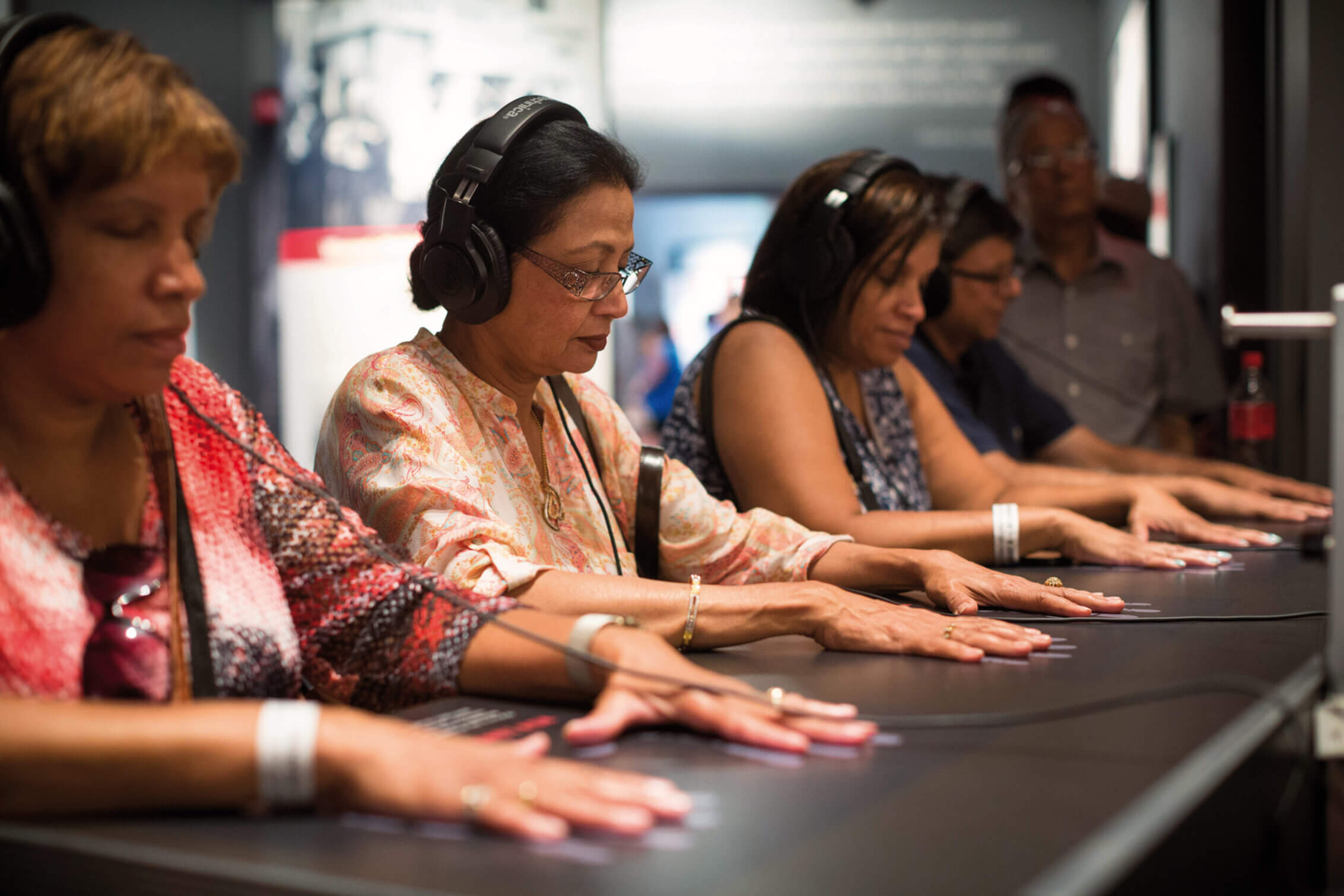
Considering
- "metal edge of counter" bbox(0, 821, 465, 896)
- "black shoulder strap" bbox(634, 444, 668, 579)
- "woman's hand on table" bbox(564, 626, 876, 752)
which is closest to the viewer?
"metal edge of counter" bbox(0, 821, 465, 896)

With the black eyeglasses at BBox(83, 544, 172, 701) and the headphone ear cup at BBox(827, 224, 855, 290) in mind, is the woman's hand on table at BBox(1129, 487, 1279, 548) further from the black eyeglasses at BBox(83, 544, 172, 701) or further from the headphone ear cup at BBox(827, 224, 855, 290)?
the black eyeglasses at BBox(83, 544, 172, 701)

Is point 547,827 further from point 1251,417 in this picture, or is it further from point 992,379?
point 1251,417

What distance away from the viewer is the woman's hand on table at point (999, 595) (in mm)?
1448

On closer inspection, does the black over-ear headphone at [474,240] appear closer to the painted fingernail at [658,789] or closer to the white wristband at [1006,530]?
the painted fingernail at [658,789]

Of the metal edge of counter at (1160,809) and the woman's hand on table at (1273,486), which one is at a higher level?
the metal edge of counter at (1160,809)

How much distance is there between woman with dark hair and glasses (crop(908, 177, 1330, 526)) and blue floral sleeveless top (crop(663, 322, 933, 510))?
332 mm

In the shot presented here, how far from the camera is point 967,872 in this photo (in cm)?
65

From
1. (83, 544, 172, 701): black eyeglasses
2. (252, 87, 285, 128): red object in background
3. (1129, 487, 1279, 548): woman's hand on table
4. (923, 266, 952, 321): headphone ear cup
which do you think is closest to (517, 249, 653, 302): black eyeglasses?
(83, 544, 172, 701): black eyeglasses

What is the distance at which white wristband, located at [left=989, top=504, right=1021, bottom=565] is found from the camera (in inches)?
73.8

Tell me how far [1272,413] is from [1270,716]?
2.36m

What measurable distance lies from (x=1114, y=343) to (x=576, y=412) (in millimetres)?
2274

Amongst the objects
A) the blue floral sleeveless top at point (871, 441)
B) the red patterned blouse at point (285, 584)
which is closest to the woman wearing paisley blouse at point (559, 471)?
the red patterned blouse at point (285, 584)

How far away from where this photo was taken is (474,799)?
72 cm

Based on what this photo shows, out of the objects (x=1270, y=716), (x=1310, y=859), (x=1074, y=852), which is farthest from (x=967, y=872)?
(x=1310, y=859)
